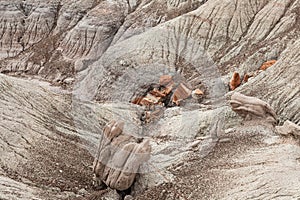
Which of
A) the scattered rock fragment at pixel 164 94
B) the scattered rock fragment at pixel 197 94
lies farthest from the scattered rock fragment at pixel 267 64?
the scattered rock fragment at pixel 164 94

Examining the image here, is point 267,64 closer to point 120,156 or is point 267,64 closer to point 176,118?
point 176,118

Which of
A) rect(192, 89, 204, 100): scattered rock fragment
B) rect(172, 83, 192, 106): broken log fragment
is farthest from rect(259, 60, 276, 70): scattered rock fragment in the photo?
rect(172, 83, 192, 106): broken log fragment

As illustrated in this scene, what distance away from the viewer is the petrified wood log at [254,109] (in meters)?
18.9

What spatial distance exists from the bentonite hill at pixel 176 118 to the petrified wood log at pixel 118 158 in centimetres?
4

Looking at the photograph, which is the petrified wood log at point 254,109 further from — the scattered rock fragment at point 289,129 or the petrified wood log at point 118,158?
the petrified wood log at point 118,158

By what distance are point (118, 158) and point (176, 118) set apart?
360 inches

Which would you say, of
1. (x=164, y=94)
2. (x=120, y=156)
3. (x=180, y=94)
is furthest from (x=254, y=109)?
(x=164, y=94)

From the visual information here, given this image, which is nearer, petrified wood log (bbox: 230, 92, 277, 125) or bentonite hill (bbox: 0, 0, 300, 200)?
bentonite hill (bbox: 0, 0, 300, 200)

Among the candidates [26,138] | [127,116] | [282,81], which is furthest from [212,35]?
[26,138]

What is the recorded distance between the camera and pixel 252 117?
19.2 m

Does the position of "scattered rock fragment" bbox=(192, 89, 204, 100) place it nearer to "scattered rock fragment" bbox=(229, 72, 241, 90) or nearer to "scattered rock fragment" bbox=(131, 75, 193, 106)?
"scattered rock fragment" bbox=(131, 75, 193, 106)

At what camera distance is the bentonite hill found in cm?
1539

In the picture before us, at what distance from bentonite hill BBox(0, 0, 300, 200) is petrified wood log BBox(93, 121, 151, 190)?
0.04 m

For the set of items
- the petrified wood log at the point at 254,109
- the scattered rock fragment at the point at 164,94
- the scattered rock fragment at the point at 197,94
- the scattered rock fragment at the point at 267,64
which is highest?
the petrified wood log at the point at 254,109
